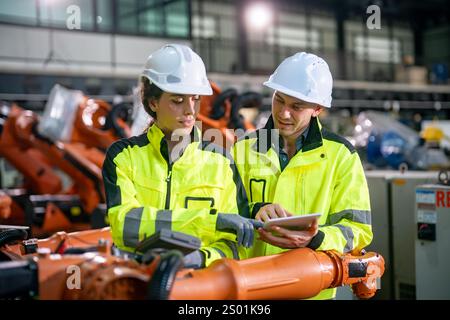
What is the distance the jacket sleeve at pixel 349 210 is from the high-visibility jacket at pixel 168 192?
0.40 metres

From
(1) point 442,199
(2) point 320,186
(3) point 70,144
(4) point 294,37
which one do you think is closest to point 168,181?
(2) point 320,186

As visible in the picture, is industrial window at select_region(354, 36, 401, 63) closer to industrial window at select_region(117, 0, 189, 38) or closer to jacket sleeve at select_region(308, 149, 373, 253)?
industrial window at select_region(117, 0, 189, 38)

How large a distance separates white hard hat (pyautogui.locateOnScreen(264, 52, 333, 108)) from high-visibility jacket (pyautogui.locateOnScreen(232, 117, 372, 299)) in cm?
14

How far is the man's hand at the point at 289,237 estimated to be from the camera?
2.06m

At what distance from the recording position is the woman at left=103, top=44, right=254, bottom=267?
2.06m

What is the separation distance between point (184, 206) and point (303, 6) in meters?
17.6

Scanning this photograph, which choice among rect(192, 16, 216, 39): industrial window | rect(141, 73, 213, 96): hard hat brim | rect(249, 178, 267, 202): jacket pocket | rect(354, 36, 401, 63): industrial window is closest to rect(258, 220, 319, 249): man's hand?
rect(249, 178, 267, 202): jacket pocket

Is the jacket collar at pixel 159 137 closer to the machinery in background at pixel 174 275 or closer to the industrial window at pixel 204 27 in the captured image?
the machinery in background at pixel 174 275

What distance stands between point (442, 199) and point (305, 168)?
1.47m

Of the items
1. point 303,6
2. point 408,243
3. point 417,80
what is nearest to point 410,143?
point 408,243

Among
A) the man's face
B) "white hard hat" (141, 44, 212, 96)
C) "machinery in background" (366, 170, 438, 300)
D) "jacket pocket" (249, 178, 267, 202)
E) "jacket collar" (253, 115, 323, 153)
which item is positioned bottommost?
"machinery in background" (366, 170, 438, 300)

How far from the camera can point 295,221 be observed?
1958mm

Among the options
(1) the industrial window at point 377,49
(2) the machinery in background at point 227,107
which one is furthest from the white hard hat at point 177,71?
(1) the industrial window at point 377,49

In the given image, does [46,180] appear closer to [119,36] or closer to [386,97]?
[119,36]
